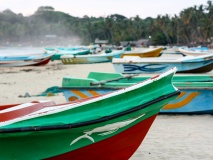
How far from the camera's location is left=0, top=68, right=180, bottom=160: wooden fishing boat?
375 centimetres

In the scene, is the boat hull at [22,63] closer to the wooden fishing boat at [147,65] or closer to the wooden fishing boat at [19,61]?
the wooden fishing boat at [19,61]

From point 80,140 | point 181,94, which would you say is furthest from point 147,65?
point 80,140

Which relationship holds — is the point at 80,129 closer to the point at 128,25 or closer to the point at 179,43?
the point at 179,43

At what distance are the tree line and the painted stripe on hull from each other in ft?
208

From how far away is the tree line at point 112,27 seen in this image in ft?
232

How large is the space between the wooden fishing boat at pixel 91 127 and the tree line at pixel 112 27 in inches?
2493

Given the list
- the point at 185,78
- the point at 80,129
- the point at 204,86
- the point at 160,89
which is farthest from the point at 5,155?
the point at 185,78

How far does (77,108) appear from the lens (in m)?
3.88

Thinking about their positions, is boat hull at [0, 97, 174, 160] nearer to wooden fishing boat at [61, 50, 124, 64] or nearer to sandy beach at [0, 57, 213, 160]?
sandy beach at [0, 57, 213, 160]

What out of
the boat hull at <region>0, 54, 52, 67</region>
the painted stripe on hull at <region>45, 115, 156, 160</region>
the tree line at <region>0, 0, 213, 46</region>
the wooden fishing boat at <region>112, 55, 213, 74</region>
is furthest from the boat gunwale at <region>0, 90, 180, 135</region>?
the tree line at <region>0, 0, 213, 46</region>

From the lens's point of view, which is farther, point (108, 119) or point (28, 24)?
point (28, 24)

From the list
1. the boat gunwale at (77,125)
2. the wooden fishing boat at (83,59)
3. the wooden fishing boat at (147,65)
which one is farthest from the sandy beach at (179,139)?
the wooden fishing boat at (83,59)

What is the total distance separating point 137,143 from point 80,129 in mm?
938

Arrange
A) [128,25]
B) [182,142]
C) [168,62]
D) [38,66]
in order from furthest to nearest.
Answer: [128,25] < [38,66] < [168,62] < [182,142]
